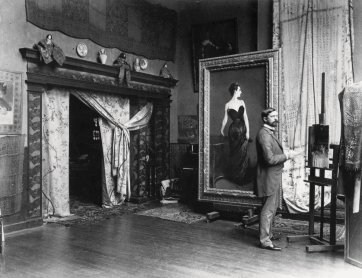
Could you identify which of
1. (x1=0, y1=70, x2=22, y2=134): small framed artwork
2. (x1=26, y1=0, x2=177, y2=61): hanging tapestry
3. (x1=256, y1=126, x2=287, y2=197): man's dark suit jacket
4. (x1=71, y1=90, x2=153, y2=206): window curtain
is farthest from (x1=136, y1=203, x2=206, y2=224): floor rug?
(x1=26, y1=0, x2=177, y2=61): hanging tapestry

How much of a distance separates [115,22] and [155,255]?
15.9ft

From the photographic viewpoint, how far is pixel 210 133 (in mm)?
6828

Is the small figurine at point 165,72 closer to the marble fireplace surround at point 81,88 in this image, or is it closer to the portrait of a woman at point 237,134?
the marble fireplace surround at point 81,88

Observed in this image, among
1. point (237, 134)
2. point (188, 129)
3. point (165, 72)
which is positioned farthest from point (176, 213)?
point (165, 72)

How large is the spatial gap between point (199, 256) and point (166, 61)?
5561 mm

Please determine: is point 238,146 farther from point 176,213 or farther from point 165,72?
point 165,72

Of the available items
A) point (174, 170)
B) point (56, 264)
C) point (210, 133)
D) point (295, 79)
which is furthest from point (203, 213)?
point (56, 264)

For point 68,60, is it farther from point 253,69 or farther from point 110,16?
point 253,69

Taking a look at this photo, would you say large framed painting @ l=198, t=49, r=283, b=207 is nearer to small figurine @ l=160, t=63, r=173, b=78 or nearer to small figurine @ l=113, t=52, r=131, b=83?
small figurine @ l=113, t=52, r=131, b=83

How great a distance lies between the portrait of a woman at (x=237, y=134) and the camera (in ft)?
21.4

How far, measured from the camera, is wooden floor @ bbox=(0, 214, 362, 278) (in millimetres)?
4102

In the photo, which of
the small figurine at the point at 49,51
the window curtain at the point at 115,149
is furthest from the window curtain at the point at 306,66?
the small figurine at the point at 49,51

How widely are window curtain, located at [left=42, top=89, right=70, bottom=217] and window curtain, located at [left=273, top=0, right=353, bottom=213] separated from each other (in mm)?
3889

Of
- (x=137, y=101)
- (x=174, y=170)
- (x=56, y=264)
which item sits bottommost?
(x=56, y=264)
